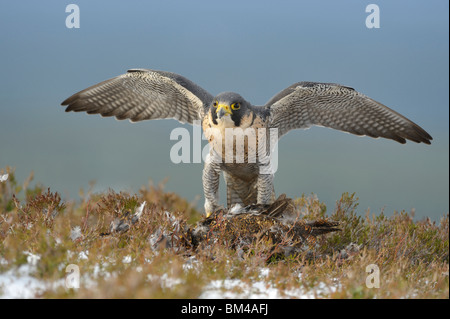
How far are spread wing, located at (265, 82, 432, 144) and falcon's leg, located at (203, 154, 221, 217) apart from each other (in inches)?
44.9

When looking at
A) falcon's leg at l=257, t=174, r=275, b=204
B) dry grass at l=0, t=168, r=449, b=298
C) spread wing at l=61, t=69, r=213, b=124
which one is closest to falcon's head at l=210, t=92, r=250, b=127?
falcon's leg at l=257, t=174, r=275, b=204

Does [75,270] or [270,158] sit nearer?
[75,270]

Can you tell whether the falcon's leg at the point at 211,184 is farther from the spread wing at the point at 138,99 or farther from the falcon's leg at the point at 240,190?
the spread wing at the point at 138,99

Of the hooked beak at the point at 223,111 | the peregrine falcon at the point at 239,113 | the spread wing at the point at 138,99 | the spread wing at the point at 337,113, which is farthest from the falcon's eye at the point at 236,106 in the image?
the spread wing at the point at 138,99

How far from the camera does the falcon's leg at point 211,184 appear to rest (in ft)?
A: 22.2

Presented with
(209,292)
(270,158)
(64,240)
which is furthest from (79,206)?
(209,292)

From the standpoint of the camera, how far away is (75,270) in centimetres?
388

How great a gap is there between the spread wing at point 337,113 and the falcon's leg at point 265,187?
900 millimetres

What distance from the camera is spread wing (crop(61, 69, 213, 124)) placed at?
752 cm

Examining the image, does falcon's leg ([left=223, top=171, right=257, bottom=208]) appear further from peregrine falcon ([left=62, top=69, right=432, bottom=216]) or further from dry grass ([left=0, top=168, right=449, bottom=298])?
dry grass ([left=0, top=168, right=449, bottom=298])

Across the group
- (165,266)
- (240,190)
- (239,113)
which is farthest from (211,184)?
(165,266)

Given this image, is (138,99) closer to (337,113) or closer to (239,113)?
(239,113)
